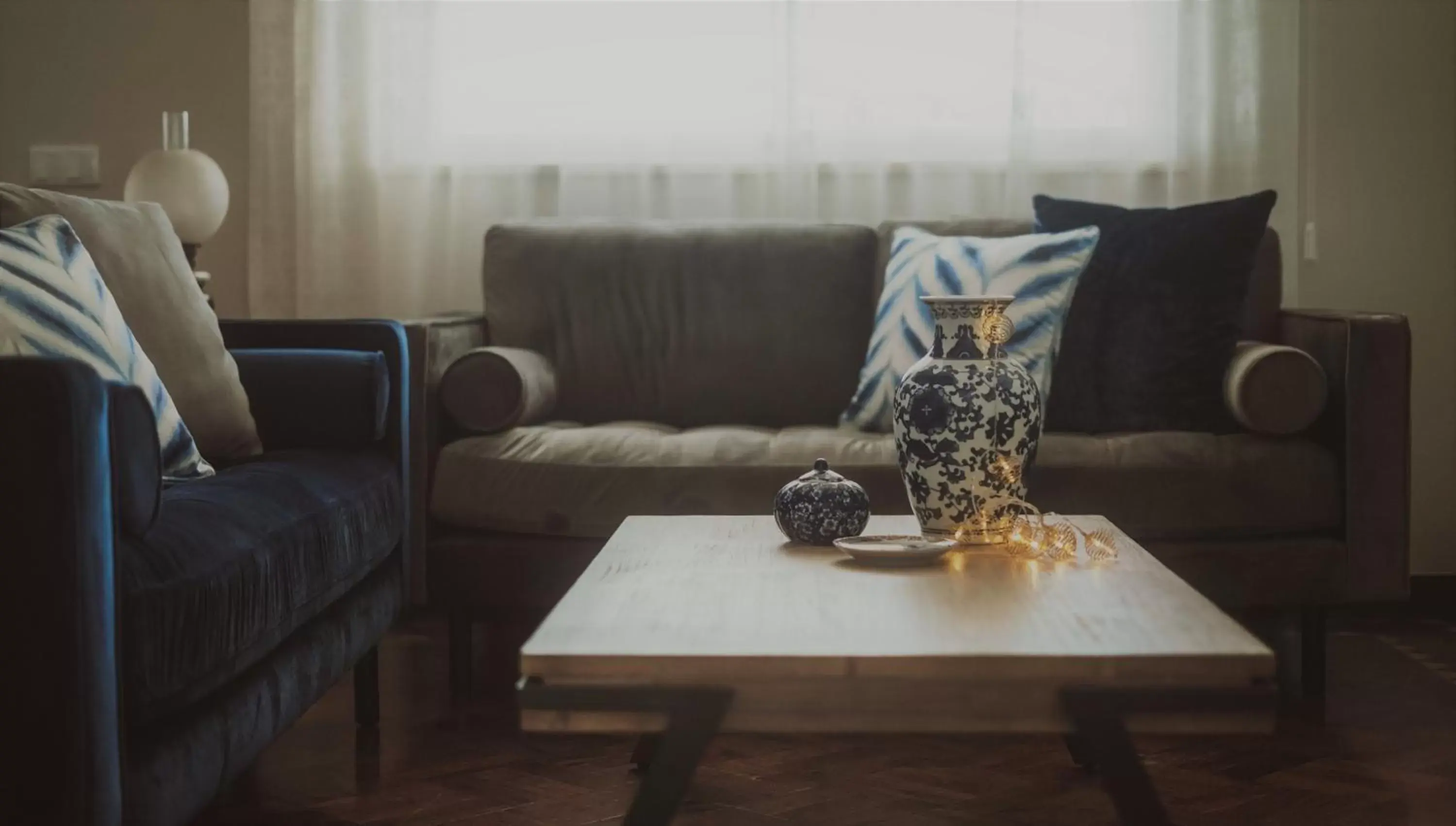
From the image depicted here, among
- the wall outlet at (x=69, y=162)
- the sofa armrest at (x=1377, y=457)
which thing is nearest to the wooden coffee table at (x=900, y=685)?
the sofa armrest at (x=1377, y=457)

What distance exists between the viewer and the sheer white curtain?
3.56 meters

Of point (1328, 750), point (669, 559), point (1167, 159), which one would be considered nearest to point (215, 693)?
point (669, 559)

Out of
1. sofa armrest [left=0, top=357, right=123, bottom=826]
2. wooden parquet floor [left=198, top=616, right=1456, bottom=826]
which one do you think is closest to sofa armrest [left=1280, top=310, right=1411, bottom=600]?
wooden parquet floor [left=198, top=616, right=1456, bottom=826]

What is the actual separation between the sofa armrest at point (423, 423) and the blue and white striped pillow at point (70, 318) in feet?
1.97

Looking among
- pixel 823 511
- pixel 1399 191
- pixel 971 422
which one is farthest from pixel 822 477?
pixel 1399 191

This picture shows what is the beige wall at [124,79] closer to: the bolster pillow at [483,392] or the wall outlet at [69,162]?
the wall outlet at [69,162]

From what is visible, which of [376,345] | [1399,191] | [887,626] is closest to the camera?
[887,626]

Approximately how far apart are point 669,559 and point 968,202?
209 centimetres

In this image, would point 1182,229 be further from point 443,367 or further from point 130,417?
point 130,417

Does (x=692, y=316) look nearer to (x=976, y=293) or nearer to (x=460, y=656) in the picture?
(x=976, y=293)

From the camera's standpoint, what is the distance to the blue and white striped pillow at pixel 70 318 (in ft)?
5.91

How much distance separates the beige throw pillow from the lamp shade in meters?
0.83

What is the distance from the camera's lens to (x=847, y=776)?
7.26ft

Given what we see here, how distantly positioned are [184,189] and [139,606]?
6.62ft
